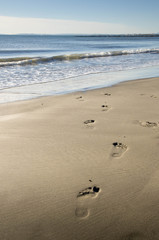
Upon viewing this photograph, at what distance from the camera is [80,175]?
2.78 m

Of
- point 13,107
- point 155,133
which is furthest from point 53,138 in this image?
point 13,107

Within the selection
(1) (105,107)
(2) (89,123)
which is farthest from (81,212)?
(1) (105,107)

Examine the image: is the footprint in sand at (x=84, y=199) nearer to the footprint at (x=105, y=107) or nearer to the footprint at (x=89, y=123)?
the footprint at (x=89, y=123)

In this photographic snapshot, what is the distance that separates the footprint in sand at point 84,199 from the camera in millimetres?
2209

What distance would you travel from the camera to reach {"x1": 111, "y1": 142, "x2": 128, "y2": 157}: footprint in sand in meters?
3.26

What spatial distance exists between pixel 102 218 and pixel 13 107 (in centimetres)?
432

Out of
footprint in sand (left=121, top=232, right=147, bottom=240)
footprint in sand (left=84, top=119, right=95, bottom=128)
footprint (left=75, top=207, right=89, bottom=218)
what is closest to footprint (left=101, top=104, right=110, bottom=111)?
footprint in sand (left=84, top=119, right=95, bottom=128)

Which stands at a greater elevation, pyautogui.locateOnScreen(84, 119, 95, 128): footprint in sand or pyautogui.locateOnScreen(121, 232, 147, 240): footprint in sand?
pyautogui.locateOnScreen(84, 119, 95, 128): footprint in sand

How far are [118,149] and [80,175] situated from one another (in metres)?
0.88

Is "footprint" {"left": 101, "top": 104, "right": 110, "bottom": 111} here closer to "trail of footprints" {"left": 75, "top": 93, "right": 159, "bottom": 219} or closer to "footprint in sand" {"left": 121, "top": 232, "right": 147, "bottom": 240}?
"trail of footprints" {"left": 75, "top": 93, "right": 159, "bottom": 219}

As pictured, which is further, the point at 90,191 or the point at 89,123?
the point at 89,123

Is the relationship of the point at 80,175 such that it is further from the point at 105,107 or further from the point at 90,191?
the point at 105,107

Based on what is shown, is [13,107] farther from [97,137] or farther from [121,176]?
[121,176]

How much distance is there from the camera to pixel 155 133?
391 centimetres
